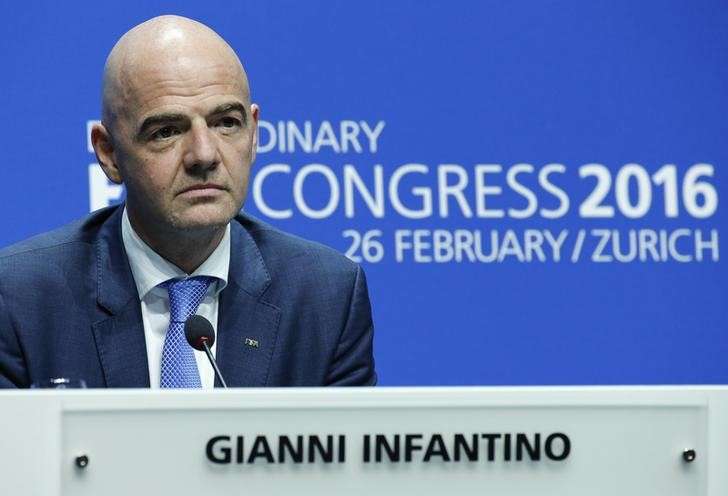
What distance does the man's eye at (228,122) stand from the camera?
2.31 m

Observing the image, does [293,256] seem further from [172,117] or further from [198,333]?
[198,333]

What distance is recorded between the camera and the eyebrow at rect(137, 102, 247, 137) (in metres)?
2.26

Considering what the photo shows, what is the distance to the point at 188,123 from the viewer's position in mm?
2270

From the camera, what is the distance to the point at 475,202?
11.3 ft

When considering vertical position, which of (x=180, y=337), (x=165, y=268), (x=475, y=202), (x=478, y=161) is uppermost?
(x=478, y=161)

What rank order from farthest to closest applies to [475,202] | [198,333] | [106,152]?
1. [475,202]
2. [106,152]
3. [198,333]

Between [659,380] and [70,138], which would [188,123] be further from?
[659,380]

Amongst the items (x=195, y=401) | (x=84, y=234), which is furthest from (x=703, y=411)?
(x=84, y=234)

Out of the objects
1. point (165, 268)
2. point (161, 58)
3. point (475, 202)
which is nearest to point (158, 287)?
point (165, 268)

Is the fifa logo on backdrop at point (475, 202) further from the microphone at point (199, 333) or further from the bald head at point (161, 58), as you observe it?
the microphone at point (199, 333)

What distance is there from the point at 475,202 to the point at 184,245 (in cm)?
123

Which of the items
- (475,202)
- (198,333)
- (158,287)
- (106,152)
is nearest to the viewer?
(198,333)

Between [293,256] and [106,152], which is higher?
[106,152]

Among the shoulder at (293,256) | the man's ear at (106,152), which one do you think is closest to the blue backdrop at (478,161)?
the shoulder at (293,256)
